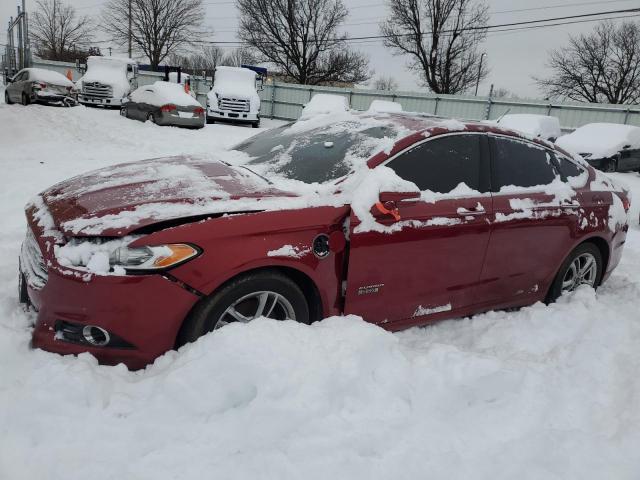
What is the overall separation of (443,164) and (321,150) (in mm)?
823

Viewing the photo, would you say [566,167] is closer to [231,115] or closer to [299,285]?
[299,285]

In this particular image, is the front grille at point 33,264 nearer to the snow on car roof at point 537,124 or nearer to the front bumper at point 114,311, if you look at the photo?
the front bumper at point 114,311

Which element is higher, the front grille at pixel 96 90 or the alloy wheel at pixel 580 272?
the front grille at pixel 96 90

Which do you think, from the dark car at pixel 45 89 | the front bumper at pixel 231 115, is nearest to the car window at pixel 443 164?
the front bumper at pixel 231 115

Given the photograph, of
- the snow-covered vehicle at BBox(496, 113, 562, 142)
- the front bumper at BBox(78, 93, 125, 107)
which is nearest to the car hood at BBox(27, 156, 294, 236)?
the snow-covered vehicle at BBox(496, 113, 562, 142)

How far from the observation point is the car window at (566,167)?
4078 millimetres

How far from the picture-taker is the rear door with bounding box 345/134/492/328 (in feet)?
9.62

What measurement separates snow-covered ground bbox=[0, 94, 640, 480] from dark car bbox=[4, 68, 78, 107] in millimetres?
16107

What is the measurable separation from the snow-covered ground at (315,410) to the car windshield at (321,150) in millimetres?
993

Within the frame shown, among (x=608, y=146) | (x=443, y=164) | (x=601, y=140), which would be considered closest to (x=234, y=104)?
(x=601, y=140)

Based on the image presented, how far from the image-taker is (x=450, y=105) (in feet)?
74.8

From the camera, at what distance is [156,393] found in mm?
2248

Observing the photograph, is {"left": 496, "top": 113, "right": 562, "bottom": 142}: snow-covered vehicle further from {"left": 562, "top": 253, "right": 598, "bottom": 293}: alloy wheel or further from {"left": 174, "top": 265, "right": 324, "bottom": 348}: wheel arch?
{"left": 174, "top": 265, "right": 324, "bottom": 348}: wheel arch

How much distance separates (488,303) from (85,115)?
47.3 feet
